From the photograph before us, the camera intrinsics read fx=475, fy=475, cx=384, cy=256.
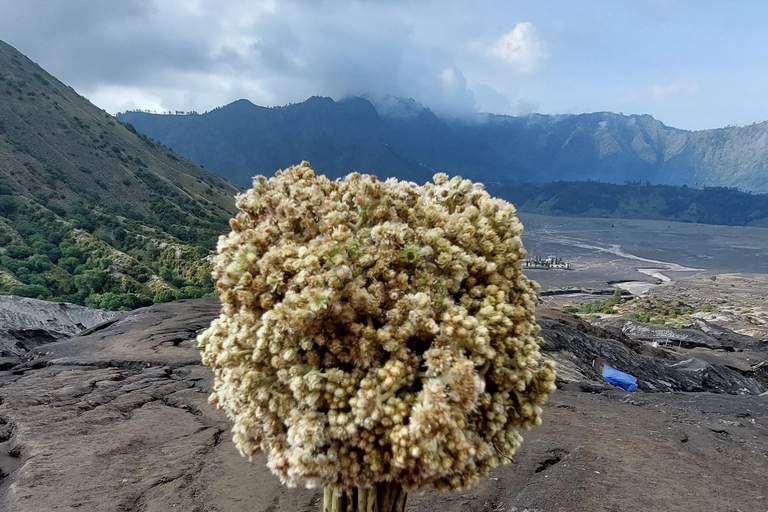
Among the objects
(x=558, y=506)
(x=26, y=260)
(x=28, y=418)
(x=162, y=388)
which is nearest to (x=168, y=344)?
(x=162, y=388)

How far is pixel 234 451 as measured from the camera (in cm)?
732

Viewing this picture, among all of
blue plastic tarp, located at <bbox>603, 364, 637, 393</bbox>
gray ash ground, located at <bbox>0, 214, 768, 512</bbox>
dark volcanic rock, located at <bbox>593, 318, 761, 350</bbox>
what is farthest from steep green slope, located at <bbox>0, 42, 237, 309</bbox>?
dark volcanic rock, located at <bbox>593, 318, 761, 350</bbox>

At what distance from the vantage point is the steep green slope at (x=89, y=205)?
35.2 m

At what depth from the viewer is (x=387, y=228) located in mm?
2605

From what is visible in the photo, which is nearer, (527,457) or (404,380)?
(404,380)

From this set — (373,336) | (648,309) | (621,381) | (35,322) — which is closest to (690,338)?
(621,381)

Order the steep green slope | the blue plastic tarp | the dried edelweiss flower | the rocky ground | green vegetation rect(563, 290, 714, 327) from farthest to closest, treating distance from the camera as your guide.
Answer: green vegetation rect(563, 290, 714, 327)
the steep green slope
the blue plastic tarp
the rocky ground
the dried edelweiss flower

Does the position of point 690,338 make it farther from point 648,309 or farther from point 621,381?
point 648,309

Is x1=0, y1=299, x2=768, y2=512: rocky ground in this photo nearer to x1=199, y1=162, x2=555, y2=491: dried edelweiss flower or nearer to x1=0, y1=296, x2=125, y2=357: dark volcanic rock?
x1=199, y1=162, x2=555, y2=491: dried edelweiss flower

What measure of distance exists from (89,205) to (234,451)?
5569 centimetres

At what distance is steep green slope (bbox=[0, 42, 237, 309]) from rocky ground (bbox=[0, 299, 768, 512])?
19574mm

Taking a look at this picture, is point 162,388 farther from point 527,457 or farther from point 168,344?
point 527,457

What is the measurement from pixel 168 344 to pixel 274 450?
1351 centimetres

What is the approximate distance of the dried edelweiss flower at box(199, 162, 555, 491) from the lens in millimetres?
2369
